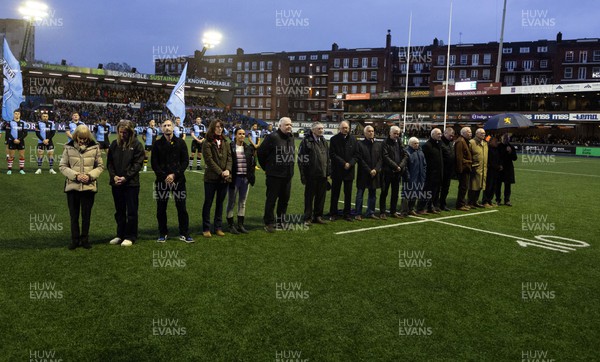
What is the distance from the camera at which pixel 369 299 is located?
18.2ft

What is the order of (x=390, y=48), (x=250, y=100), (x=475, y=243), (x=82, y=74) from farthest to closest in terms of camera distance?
1. (x=250, y=100)
2. (x=390, y=48)
3. (x=82, y=74)
4. (x=475, y=243)

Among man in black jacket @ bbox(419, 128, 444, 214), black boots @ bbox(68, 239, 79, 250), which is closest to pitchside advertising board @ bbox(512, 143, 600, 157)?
man in black jacket @ bbox(419, 128, 444, 214)

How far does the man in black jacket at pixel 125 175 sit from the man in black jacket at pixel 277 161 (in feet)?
7.67

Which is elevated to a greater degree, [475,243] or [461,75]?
[461,75]

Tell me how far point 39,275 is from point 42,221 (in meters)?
3.44

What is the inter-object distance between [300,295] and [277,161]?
3611 millimetres

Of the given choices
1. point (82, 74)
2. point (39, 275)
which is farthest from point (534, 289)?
point (82, 74)

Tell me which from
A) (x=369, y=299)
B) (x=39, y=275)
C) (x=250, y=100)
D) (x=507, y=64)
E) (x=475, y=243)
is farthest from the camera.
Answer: (x=250, y=100)

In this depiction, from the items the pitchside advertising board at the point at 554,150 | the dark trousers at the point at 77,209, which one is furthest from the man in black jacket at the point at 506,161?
the pitchside advertising board at the point at 554,150

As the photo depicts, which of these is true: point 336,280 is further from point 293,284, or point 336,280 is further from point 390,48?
point 390,48

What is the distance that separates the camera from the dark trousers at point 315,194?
377 inches

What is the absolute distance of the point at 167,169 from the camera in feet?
25.5

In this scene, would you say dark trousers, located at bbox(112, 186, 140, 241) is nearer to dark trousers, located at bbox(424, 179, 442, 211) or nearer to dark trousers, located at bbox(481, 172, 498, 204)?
dark trousers, located at bbox(424, 179, 442, 211)

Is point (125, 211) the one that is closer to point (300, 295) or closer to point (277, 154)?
point (277, 154)
